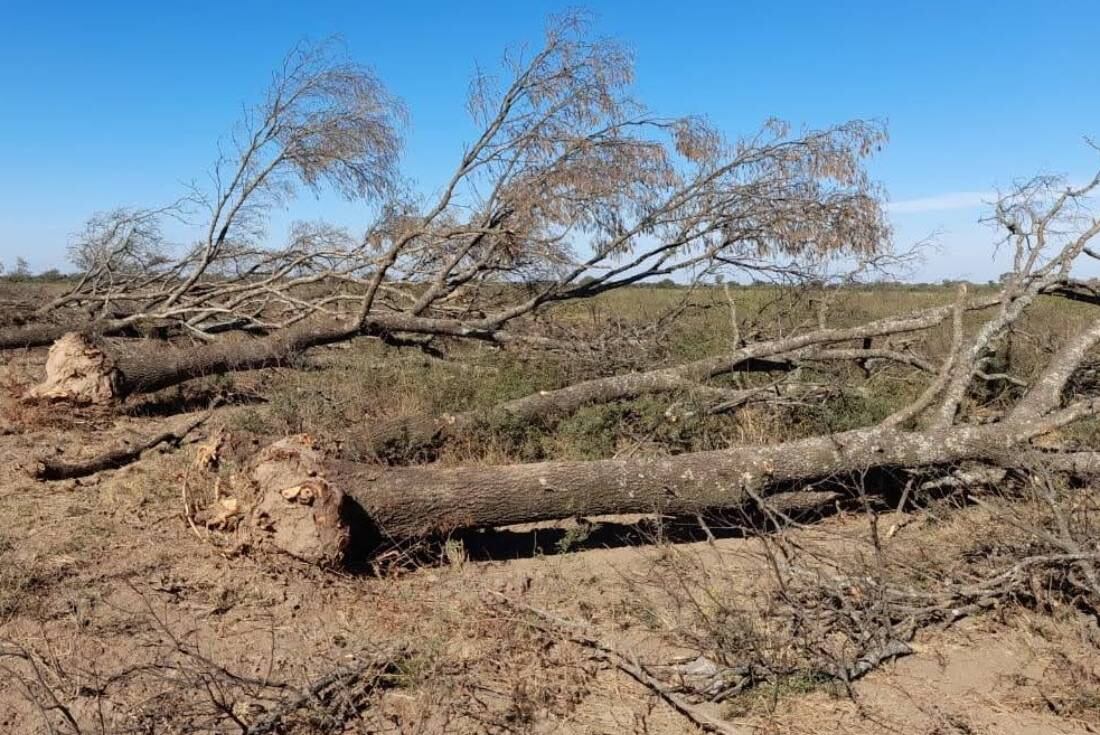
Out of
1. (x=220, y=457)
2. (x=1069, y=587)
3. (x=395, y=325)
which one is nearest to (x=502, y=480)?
(x=220, y=457)

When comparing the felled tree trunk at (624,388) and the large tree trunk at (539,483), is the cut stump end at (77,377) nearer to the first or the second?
the felled tree trunk at (624,388)

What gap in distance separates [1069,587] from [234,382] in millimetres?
6758

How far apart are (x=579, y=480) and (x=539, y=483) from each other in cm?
21

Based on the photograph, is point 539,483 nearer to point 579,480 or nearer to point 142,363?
point 579,480

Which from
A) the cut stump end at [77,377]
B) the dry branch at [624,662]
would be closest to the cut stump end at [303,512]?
the dry branch at [624,662]

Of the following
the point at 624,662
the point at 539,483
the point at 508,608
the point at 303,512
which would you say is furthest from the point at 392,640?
the point at 539,483

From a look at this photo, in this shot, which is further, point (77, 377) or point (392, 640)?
point (77, 377)

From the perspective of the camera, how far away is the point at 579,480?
180 inches

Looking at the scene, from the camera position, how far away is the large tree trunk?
4.20 metres

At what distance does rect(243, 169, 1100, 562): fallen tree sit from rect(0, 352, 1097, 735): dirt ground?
0.74ft

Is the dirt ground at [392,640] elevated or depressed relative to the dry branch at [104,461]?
depressed

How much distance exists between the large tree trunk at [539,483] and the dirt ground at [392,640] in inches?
8.8

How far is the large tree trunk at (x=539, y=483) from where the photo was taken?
420 cm

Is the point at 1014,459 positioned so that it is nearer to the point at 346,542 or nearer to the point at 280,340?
the point at 346,542
